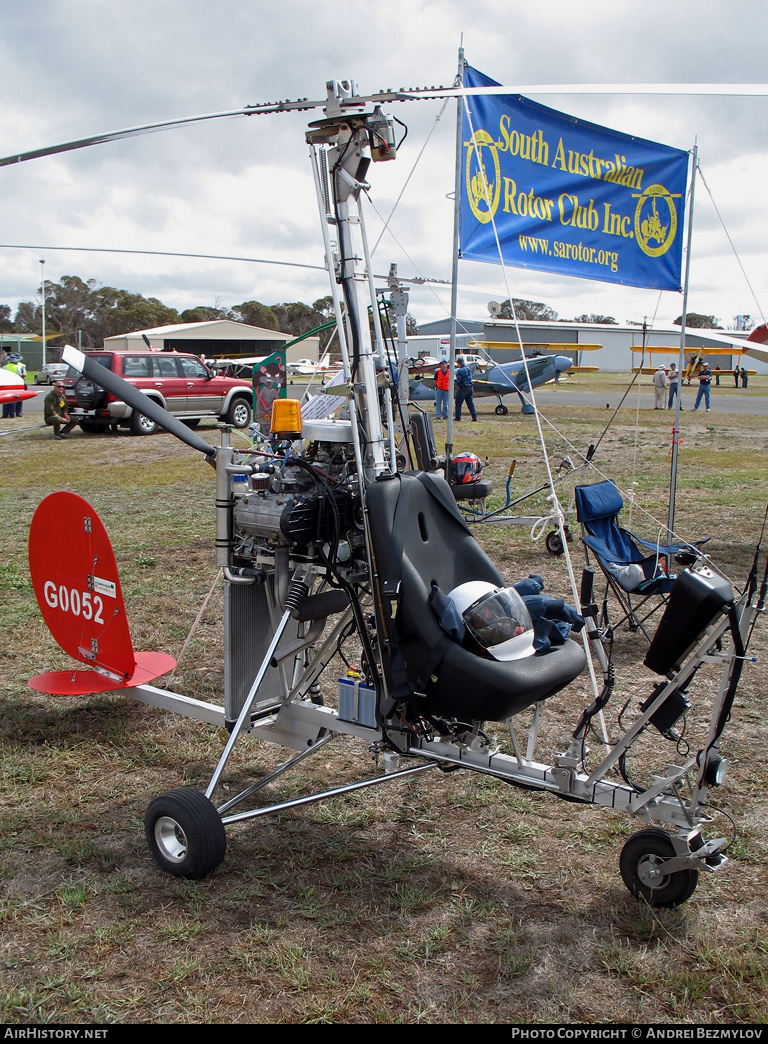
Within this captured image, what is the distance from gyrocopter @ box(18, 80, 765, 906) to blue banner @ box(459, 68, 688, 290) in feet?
5.83

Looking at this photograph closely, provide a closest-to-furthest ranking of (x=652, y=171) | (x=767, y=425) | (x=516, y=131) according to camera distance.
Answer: (x=516, y=131) < (x=652, y=171) < (x=767, y=425)

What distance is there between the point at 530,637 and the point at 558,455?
12914mm

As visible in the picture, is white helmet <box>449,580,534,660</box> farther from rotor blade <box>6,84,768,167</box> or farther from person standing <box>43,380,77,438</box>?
person standing <box>43,380,77,438</box>

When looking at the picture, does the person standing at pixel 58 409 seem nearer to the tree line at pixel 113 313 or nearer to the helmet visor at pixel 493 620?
the helmet visor at pixel 493 620

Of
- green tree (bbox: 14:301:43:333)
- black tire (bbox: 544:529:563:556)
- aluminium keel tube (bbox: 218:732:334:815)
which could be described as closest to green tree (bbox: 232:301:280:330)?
green tree (bbox: 14:301:43:333)

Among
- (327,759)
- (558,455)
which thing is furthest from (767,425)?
(327,759)

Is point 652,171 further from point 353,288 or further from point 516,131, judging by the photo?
point 353,288

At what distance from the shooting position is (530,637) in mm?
2885

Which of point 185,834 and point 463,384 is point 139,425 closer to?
point 463,384

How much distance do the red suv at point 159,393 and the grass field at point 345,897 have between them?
44.2 ft

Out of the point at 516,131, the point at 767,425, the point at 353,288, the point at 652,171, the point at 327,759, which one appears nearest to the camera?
the point at 353,288

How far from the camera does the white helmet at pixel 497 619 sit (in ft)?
9.14

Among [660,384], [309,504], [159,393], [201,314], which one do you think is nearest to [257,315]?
[201,314]

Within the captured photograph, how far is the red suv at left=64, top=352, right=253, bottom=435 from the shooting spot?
17469mm
